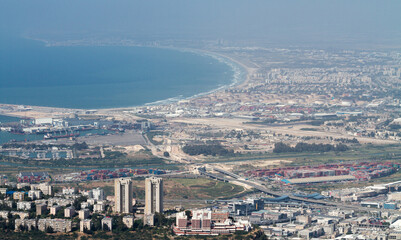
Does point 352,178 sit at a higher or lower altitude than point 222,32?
lower

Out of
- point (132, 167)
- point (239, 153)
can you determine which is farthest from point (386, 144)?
point (132, 167)

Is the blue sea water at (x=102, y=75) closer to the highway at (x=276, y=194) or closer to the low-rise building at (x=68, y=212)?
the highway at (x=276, y=194)

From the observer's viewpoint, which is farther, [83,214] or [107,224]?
[83,214]

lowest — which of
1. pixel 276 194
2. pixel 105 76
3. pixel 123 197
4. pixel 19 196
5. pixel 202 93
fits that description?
pixel 276 194

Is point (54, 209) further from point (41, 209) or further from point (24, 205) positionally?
point (24, 205)

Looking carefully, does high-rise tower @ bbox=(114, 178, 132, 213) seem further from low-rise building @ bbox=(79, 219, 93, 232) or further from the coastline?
the coastline

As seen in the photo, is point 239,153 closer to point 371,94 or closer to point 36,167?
point 36,167

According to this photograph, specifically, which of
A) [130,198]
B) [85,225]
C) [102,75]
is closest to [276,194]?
[130,198]

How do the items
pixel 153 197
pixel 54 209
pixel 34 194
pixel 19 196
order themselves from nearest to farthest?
pixel 54 209 < pixel 153 197 < pixel 19 196 < pixel 34 194
